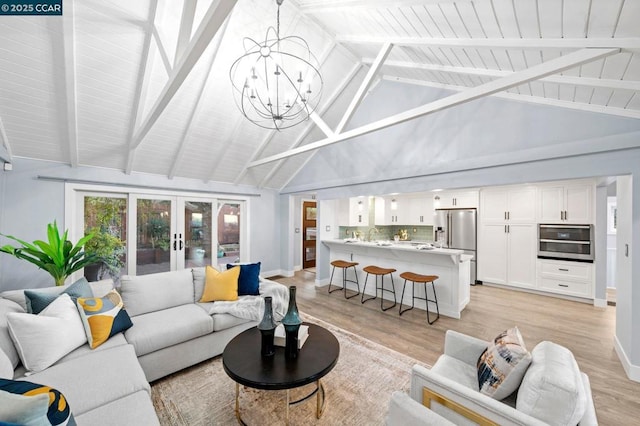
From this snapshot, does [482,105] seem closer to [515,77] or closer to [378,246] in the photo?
[515,77]

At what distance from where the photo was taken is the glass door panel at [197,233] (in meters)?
5.25

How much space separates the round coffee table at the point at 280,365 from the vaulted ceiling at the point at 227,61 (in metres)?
2.28

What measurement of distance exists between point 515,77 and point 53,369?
3984mm

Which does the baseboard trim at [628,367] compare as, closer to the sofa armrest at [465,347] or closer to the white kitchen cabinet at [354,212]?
the sofa armrest at [465,347]

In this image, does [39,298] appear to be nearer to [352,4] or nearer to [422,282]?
[352,4]

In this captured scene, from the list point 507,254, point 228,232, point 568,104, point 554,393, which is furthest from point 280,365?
point 507,254

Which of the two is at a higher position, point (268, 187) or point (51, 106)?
point (51, 106)

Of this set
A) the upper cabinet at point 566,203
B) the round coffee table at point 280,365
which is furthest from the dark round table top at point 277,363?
the upper cabinet at point 566,203

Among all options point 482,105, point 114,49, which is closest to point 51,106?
point 114,49

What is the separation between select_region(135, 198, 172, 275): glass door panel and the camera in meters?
4.63

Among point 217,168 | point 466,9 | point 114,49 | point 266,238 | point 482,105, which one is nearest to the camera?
point 466,9

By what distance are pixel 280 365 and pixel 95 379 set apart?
1.15 metres

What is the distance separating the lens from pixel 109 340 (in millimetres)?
2105

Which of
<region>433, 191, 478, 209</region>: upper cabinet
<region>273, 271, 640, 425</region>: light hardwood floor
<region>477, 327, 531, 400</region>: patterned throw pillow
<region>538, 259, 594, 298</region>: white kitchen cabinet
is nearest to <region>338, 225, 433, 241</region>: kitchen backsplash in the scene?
<region>433, 191, 478, 209</region>: upper cabinet
